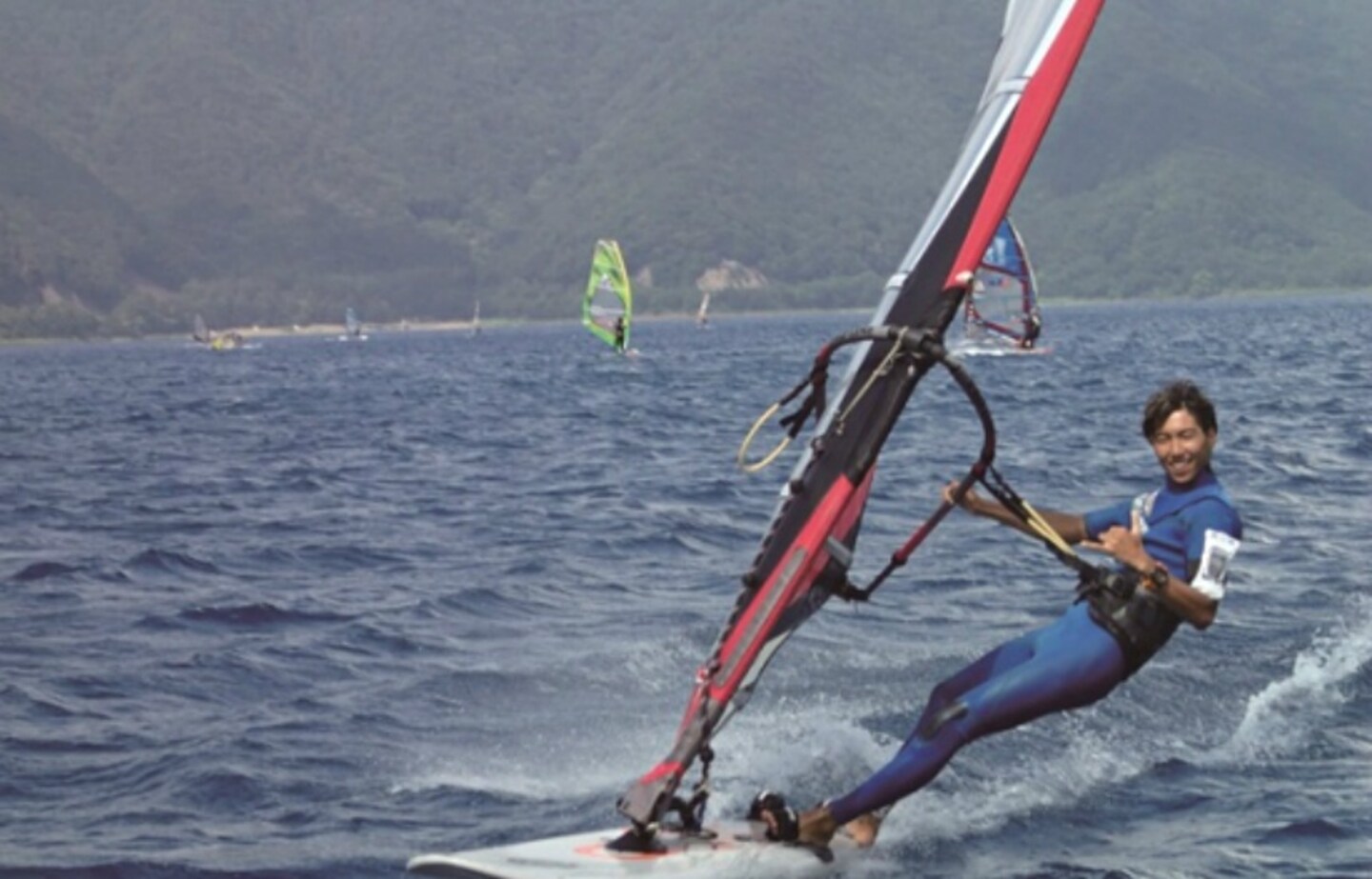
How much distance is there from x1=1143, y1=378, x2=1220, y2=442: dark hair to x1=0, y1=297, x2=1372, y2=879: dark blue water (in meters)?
1.62

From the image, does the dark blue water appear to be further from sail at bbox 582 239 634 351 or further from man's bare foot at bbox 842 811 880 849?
sail at bbox 582 239 634 351

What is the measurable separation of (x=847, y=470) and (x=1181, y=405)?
3.54ft

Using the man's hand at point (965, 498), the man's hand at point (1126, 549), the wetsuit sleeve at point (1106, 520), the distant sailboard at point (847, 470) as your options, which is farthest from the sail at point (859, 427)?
the man's hand at point (1126, 549)

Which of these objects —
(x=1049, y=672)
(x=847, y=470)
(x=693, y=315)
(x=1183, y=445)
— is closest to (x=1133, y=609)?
(x=1049, y=672)

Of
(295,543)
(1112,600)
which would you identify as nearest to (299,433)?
(295,543)

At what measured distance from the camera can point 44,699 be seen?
10367 mm

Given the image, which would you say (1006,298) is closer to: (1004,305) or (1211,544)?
(1004,305)

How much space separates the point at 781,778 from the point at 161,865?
246cm

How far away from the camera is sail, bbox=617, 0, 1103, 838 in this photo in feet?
23.4

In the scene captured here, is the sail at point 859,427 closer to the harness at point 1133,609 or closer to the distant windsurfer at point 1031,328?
the harness at point 1133,609

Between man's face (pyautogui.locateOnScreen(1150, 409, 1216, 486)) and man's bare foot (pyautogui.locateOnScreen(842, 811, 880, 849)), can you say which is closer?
man's face (pyautogui.locateOnScreen(1150, 409, 1216, 486))

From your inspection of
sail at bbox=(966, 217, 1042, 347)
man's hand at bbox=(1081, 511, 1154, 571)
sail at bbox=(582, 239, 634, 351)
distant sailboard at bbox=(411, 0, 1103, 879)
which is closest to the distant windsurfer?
sail at bbox=(966, 217, 1042, 347)

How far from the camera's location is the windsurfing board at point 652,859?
6973mm

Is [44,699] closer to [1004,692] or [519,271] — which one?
[1004,692]
